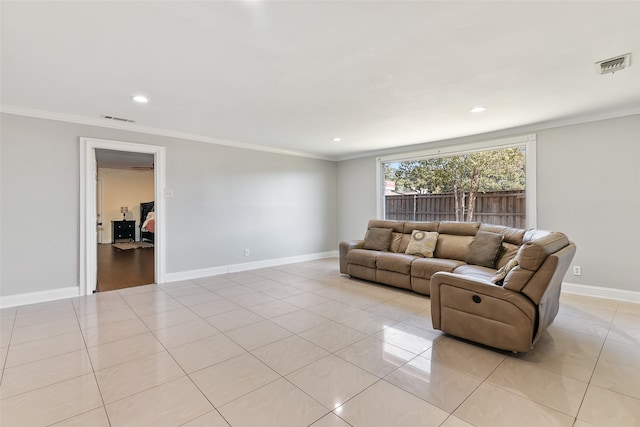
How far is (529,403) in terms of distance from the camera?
5.78 feet

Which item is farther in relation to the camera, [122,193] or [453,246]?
[122,193]

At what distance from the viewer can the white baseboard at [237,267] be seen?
4.72 m

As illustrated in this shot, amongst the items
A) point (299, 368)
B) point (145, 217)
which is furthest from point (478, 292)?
point (145, 217)

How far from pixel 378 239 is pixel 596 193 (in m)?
2.96

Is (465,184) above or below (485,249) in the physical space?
above

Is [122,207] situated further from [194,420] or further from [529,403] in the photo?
[529,403]

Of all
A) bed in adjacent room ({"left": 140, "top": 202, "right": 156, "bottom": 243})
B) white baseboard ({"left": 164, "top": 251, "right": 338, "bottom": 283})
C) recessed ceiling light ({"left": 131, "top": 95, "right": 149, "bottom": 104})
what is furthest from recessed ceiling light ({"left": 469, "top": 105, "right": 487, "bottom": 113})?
bed in adjacent room ({"left": 140, "top": 202, "right": 156, "bottom": 243})

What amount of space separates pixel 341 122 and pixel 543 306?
10.1ft

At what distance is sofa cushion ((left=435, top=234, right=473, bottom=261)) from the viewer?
163 inches

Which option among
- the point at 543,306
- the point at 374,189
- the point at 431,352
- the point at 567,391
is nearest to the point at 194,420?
the point at 431,352

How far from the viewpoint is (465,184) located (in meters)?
5.25

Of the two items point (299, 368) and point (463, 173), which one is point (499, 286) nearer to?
point (299, 368)

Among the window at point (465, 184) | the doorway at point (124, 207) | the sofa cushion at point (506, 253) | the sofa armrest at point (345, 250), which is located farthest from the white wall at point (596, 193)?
the doorway at point (124, 207)

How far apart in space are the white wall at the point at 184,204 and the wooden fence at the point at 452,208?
168 centimetres
